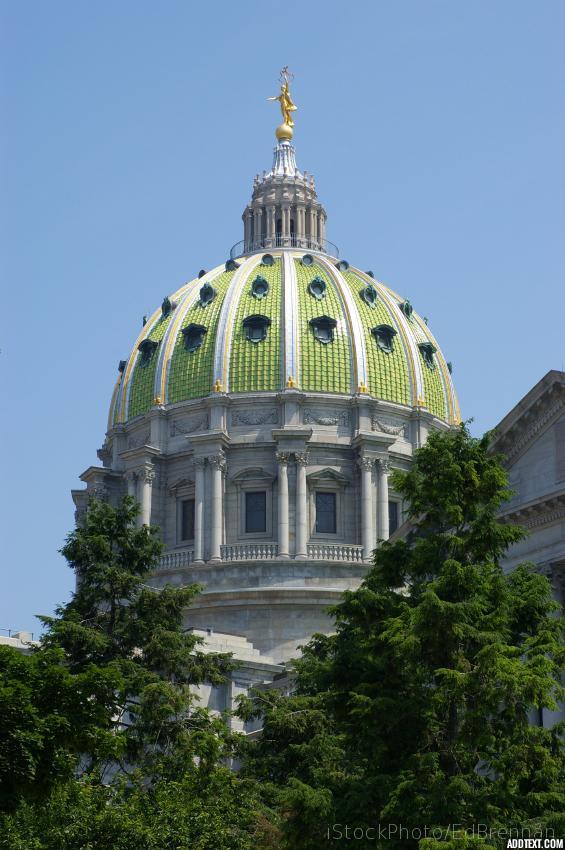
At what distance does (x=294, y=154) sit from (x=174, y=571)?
1417 inches

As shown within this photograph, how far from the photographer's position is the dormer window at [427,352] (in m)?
108

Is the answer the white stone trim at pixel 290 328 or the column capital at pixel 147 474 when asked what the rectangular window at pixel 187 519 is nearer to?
the column capital at pixel 147 474

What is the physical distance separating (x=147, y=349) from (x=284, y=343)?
9.23m

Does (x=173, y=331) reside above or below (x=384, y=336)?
above

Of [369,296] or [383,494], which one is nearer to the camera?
[383,494]

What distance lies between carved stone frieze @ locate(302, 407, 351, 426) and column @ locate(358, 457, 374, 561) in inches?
122

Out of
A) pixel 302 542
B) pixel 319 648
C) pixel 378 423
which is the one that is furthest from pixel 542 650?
pixel 378 423

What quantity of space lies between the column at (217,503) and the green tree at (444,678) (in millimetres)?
50756

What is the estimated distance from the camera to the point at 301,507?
3851 inches

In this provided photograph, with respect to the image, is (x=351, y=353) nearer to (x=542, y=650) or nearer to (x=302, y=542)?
(x=302, y=542)

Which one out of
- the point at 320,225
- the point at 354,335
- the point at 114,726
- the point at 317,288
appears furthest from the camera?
the point at 320,225

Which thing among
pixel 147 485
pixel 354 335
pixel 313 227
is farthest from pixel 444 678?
pixel 313 227

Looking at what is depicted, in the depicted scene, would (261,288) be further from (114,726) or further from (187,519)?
(114,726)

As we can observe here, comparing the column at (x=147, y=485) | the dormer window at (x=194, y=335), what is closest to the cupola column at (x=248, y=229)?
the dormer window at (x=194, y=335)
